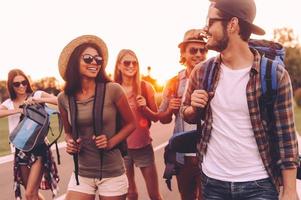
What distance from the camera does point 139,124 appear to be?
6.06 meters

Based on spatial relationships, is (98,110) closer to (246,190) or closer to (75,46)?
(75,46)

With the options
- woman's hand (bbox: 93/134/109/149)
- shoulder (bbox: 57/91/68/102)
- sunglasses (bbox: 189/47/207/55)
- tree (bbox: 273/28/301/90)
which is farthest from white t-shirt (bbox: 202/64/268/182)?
tree (bbox: 273/28/301/90)

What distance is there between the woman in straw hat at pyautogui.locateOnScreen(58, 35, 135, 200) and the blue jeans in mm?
1272

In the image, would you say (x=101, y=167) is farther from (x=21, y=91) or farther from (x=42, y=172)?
(x=21, y=91)

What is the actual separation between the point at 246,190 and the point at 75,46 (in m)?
2.08

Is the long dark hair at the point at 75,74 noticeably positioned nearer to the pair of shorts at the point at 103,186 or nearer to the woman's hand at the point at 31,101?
the pair of shorts at the point at 103,186

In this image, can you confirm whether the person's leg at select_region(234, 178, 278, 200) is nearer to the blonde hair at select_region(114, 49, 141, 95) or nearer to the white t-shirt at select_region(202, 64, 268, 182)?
the white t-shirt at select_region(202, 64, 268, 182)

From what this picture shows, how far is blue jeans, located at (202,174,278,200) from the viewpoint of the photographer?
331 cm

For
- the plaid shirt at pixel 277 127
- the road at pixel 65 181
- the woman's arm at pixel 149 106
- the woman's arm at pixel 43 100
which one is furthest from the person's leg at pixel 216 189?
the road at pixel 65 181

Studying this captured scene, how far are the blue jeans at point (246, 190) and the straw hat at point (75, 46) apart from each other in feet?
5.99

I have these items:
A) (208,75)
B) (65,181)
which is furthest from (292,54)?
(208,75)

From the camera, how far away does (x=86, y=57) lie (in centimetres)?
469

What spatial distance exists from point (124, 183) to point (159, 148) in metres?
11.2

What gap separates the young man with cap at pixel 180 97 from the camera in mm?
5316
